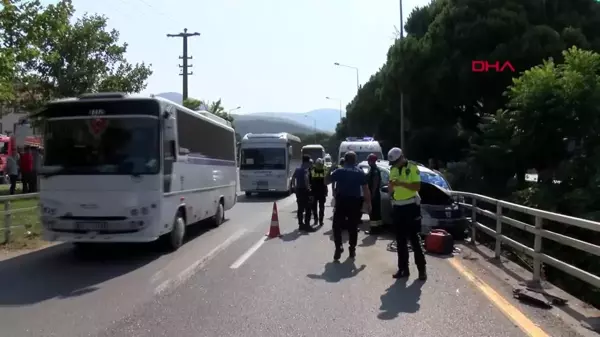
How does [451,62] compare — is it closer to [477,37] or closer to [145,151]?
[477,37]

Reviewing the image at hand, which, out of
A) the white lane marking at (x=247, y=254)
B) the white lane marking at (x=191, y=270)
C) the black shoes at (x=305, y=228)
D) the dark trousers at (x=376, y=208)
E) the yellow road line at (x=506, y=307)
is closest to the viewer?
the yellow road line at (x=506, y=307)

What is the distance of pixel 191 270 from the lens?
32.1 feet

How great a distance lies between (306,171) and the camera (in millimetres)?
15641

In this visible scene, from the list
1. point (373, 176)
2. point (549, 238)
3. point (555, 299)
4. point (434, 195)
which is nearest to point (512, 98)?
point (434, 195)

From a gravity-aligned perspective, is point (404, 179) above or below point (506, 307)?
above

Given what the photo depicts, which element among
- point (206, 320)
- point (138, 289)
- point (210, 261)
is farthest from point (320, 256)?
point (206, 320)

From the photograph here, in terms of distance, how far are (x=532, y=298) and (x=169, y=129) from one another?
672 cm

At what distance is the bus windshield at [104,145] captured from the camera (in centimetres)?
1066

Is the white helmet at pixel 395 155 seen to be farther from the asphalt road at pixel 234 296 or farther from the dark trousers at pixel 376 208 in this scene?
the dark trousers at pixel 376 208

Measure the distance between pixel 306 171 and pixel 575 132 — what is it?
7258 mm

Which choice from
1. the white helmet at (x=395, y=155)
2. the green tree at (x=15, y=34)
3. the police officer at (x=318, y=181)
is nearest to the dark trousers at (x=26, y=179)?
the green tree at (x=15, y=34)

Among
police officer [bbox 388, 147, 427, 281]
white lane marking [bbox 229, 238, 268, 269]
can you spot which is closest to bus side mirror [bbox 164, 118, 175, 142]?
white lane marking [bbox 229, 238, 268, 269]

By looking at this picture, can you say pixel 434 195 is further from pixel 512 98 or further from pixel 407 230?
pixel 512 98

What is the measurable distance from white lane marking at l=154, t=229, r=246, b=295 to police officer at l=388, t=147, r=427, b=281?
3.14 metres
